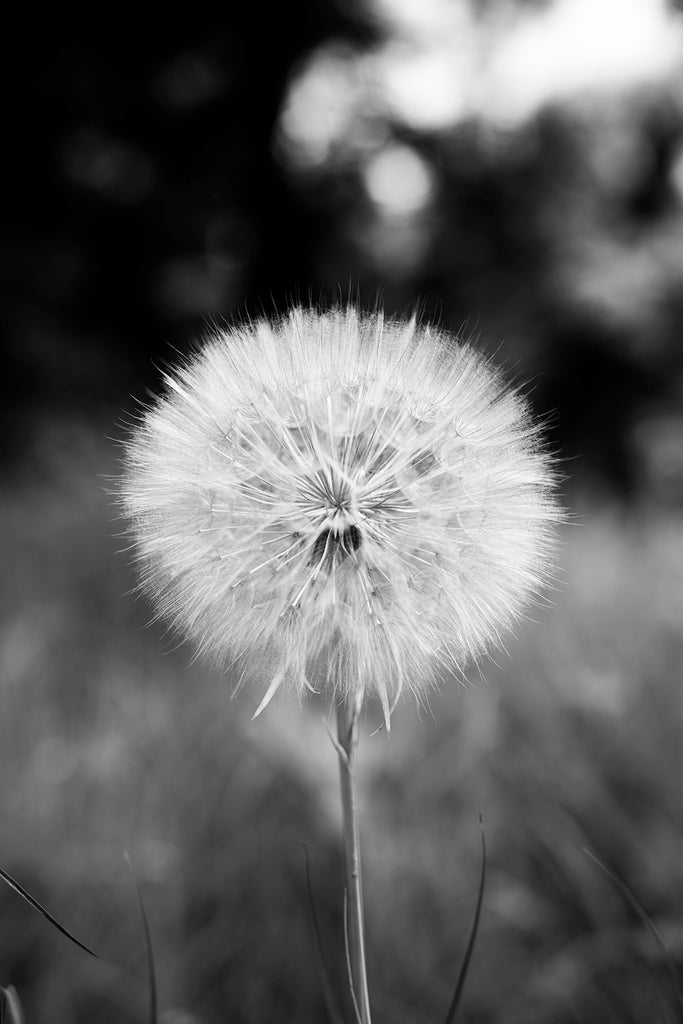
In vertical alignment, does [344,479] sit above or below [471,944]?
above

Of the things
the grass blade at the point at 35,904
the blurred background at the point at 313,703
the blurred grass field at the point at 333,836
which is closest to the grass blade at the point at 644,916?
the blurred background at the point at 313,703

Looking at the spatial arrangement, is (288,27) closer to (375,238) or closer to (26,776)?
(375,238)

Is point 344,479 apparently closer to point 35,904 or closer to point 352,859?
point 352,859

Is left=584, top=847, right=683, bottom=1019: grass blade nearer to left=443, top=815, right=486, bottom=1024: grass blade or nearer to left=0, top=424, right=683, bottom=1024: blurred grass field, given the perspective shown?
left=443, top=815, right=486, bottom=1024: grass blade

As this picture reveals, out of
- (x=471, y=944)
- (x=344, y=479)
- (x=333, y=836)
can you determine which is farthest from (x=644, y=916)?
(x=333, y=836)

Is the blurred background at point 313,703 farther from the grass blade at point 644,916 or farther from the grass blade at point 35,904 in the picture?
the grass blade at point 35,904

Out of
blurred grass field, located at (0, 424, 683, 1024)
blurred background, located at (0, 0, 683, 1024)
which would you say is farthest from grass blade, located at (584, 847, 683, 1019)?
blurred grass field, located at (0, 424, 683, 1024)
